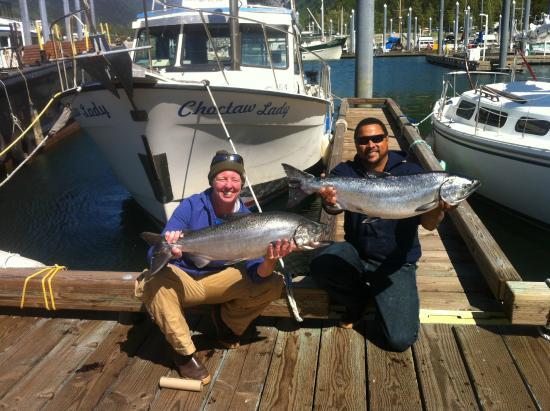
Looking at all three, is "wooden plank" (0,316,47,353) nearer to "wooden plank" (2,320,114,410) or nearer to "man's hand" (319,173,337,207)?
"wooden plank" (2,320,114,410)

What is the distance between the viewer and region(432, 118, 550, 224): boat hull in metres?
7.80

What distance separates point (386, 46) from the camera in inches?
3413

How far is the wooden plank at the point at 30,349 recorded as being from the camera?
3291mm

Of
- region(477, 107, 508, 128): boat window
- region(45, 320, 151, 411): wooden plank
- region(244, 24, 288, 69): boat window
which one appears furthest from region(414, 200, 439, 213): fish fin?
region(477, 107, 508, 128): boat window

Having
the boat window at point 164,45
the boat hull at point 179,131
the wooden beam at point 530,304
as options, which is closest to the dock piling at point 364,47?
the boat hull at point 179,131

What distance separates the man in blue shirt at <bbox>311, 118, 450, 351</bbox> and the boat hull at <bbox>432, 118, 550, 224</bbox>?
5164 millimetres

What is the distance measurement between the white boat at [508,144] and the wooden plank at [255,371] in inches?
233

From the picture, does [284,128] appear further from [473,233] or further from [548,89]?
[548,89]

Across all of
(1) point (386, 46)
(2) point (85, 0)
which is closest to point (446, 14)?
(1) point (386, 46)

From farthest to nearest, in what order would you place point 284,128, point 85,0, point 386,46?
1. point 386,46
2. point 284,128
3. point 85,0

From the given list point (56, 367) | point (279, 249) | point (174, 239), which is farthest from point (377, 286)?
point (56, 367)

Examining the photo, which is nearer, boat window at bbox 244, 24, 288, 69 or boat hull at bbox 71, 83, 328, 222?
boat hull at bbox 71, 83, 328, 222

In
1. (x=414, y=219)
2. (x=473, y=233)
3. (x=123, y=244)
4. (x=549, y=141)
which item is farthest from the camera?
(x=123, y=244)

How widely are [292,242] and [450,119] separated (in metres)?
9.20
